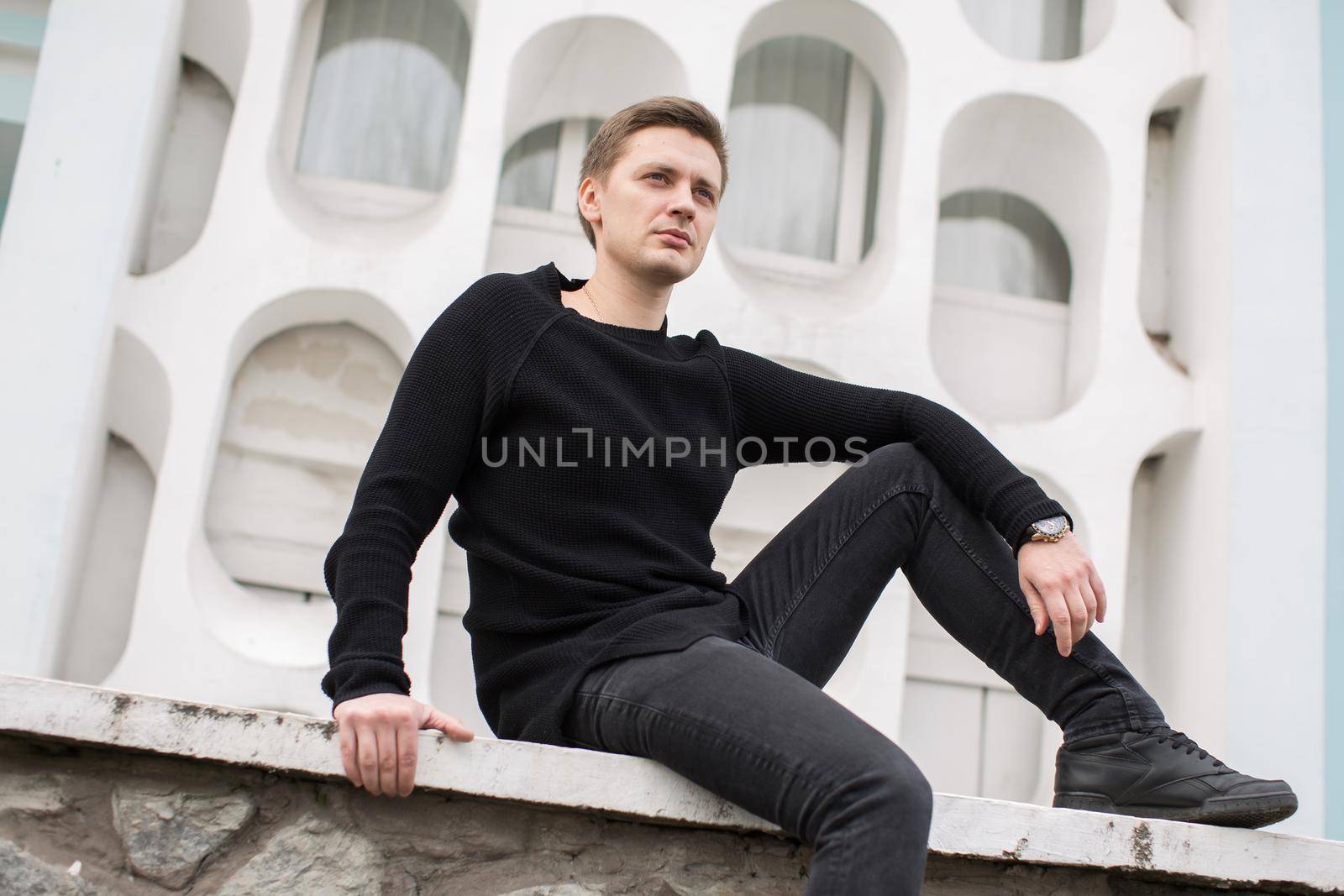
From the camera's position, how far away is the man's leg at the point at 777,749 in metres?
1.13

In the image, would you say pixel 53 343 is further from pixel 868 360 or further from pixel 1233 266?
pixel 1233 266

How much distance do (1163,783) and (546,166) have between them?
2.67 m

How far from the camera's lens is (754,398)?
1.74 m

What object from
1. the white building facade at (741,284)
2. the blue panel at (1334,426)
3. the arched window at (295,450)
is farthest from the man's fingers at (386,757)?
the blue panel at (1334,426)

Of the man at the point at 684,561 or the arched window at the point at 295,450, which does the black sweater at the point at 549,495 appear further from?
the arched window at the point at 295,450

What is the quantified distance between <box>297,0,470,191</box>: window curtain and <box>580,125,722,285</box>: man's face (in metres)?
2.04

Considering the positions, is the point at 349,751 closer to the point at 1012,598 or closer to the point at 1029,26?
the point at 1012,598

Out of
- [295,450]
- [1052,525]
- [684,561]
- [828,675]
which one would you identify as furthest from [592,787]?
[295,450]

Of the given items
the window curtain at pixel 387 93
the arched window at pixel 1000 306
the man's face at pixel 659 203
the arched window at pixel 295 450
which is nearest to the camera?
the man's face at pixel 659 203

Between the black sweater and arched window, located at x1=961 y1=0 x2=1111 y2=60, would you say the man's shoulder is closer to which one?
the black sweater

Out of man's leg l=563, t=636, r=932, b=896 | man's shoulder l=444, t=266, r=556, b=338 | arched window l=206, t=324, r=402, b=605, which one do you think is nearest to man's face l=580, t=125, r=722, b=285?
man's shoulder l=444, t=266, r=556, b=338

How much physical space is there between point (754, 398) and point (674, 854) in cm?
66

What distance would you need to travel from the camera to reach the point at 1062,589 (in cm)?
148

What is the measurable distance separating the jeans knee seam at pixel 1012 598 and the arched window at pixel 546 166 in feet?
7.14
